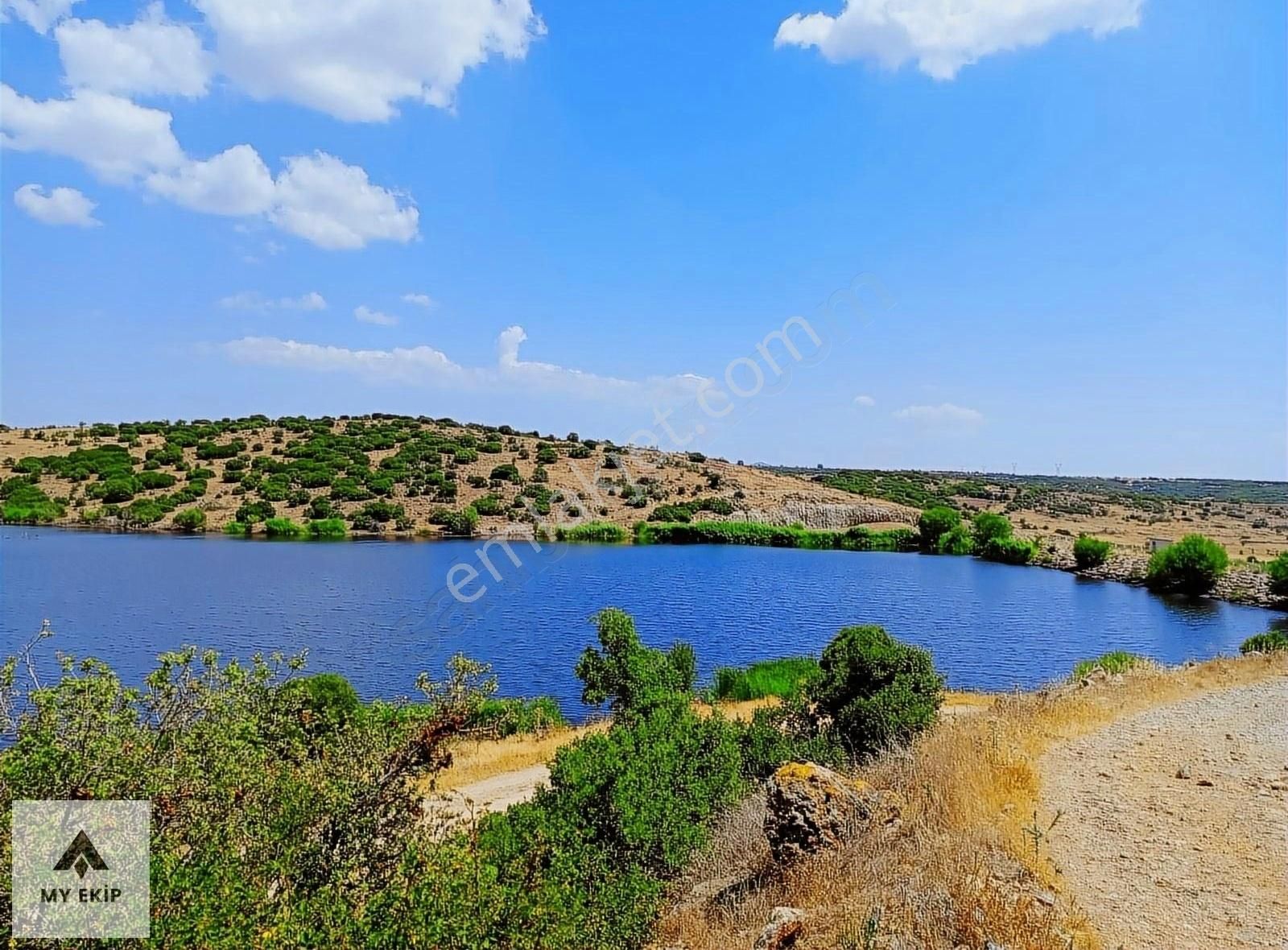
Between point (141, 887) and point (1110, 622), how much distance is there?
38568 millimetres

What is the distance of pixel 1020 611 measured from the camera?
3528cm

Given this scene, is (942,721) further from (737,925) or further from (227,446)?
(227,446)

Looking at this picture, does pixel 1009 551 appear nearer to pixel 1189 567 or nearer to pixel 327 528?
A: pixel 1189 567

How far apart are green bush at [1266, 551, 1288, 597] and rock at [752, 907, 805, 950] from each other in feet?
148

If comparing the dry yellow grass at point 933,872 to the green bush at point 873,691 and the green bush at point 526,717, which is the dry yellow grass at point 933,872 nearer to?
the green bush at point 873,691

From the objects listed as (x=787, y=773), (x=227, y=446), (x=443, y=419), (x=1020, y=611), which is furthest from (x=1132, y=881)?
(x=443, y=419)

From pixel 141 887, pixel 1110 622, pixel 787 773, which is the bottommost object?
pixel 1110 622

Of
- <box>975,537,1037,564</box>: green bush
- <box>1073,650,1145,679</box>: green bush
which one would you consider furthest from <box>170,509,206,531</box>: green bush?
<box>975,537,1037,564</box>: green bush

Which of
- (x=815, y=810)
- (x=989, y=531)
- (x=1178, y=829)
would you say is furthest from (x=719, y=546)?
(x=815, y=810)

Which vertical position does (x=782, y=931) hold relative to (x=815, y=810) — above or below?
below

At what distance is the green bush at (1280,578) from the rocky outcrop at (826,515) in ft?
92.8

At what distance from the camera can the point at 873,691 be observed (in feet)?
40.9

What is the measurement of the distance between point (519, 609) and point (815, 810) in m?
24.3

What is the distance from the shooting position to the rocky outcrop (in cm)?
6525
